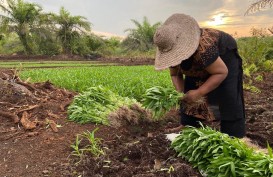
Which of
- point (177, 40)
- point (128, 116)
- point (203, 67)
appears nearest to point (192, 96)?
point (203, 67)

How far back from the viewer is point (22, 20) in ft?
98.8

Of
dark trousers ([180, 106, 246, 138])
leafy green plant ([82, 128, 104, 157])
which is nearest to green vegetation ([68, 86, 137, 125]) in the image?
leafy green plant ([82, 128, 104, 157])

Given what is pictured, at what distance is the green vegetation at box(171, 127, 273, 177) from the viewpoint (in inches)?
105

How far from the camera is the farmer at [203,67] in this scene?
3428 mm

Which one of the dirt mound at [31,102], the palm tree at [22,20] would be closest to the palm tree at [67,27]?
the palm tree at [22,20]

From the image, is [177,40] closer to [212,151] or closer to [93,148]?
[212,151]

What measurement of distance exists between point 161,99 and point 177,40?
69 centimetres

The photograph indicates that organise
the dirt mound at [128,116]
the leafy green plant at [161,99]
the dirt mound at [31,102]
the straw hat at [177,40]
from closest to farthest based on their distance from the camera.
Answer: the straw hat at [177,40] → the leafy green plant at [161,99] → the dirt mound at [128,116] → the dirt mound at [31,102]

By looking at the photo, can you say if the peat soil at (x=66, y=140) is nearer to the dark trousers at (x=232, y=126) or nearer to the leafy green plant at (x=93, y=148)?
the leafy green plant at (x=93, y=148)

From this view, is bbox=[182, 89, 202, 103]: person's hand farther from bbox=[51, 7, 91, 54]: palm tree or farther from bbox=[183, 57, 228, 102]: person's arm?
bbox=[51, 7, 91, 54]: palm tree

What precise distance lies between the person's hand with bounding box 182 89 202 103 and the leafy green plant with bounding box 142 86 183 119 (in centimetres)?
6

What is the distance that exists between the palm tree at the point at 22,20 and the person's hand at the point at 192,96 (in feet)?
91.3

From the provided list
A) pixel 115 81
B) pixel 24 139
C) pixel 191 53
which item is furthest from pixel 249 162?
pixel 115 81

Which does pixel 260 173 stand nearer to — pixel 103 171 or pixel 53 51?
pixel 103 171
